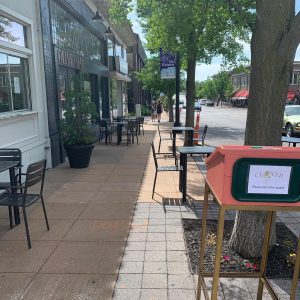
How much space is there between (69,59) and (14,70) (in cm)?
314

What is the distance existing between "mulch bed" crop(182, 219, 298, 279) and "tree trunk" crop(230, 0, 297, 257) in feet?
0.74

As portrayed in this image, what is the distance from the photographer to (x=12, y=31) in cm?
655

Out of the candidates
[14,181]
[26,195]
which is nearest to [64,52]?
[14,181]

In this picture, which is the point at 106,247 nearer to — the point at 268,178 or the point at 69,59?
the point at 268,178

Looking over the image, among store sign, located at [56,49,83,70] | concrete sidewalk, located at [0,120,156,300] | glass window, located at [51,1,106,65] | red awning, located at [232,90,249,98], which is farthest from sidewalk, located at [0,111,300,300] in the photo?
red awning, located at [232,90,249,98]

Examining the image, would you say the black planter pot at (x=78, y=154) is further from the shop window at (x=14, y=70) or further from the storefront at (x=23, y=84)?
the shop window at (x=14, y=70)

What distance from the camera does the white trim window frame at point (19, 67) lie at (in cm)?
627

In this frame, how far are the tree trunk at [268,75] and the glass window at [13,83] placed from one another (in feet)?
15.6

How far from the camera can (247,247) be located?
11.8ft

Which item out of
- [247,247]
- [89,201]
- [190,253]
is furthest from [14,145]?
[247,247]

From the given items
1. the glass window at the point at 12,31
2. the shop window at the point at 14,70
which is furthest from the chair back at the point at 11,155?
the glass window at the point at 12,31

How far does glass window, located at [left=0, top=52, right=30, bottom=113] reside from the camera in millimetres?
6332

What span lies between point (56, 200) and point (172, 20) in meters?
3.46

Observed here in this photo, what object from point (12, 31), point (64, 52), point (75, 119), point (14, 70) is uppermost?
point (12, 31)
